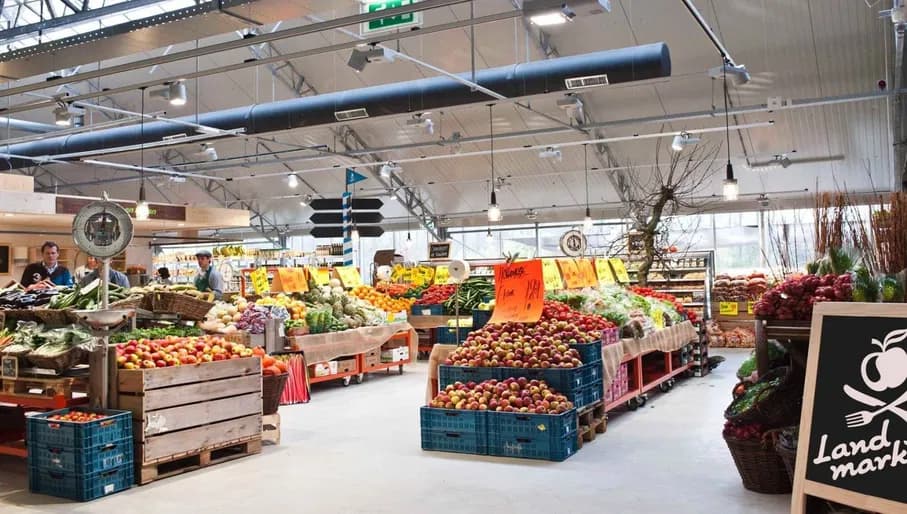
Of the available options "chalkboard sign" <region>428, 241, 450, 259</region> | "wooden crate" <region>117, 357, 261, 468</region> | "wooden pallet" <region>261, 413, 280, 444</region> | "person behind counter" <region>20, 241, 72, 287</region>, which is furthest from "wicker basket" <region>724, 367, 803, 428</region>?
"chalkboard sign" <region>428, 241, 450, 259</region>

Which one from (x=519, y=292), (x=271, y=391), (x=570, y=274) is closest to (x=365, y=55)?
(x=519, y=292)

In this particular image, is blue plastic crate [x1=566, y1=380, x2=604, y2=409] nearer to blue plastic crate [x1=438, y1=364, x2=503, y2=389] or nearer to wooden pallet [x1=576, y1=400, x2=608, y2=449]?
wooden pallet [x1=576, y1=400, x2=608, y2=449]

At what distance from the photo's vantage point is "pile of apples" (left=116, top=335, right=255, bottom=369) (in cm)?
520

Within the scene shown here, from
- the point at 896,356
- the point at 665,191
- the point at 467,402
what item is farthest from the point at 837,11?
the point at 896,356

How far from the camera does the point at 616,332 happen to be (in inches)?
277

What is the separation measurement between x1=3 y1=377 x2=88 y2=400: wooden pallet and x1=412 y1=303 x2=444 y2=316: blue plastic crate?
22.5 ft

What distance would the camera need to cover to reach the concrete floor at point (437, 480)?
443 centimetres

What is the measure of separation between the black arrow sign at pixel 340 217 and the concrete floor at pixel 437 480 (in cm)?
991

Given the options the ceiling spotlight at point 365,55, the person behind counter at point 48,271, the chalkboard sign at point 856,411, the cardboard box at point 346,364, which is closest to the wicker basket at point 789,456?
the chalkboard sign at point 856,411

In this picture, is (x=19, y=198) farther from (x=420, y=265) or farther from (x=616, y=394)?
(x=616, y=394)

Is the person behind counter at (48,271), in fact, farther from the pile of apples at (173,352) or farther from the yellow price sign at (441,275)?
the yellow price sign at (441,275)

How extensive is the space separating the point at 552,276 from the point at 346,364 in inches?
109

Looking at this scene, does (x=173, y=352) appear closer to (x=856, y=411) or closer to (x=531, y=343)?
(x=531, y=343)

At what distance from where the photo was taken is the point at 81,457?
4684 mm
